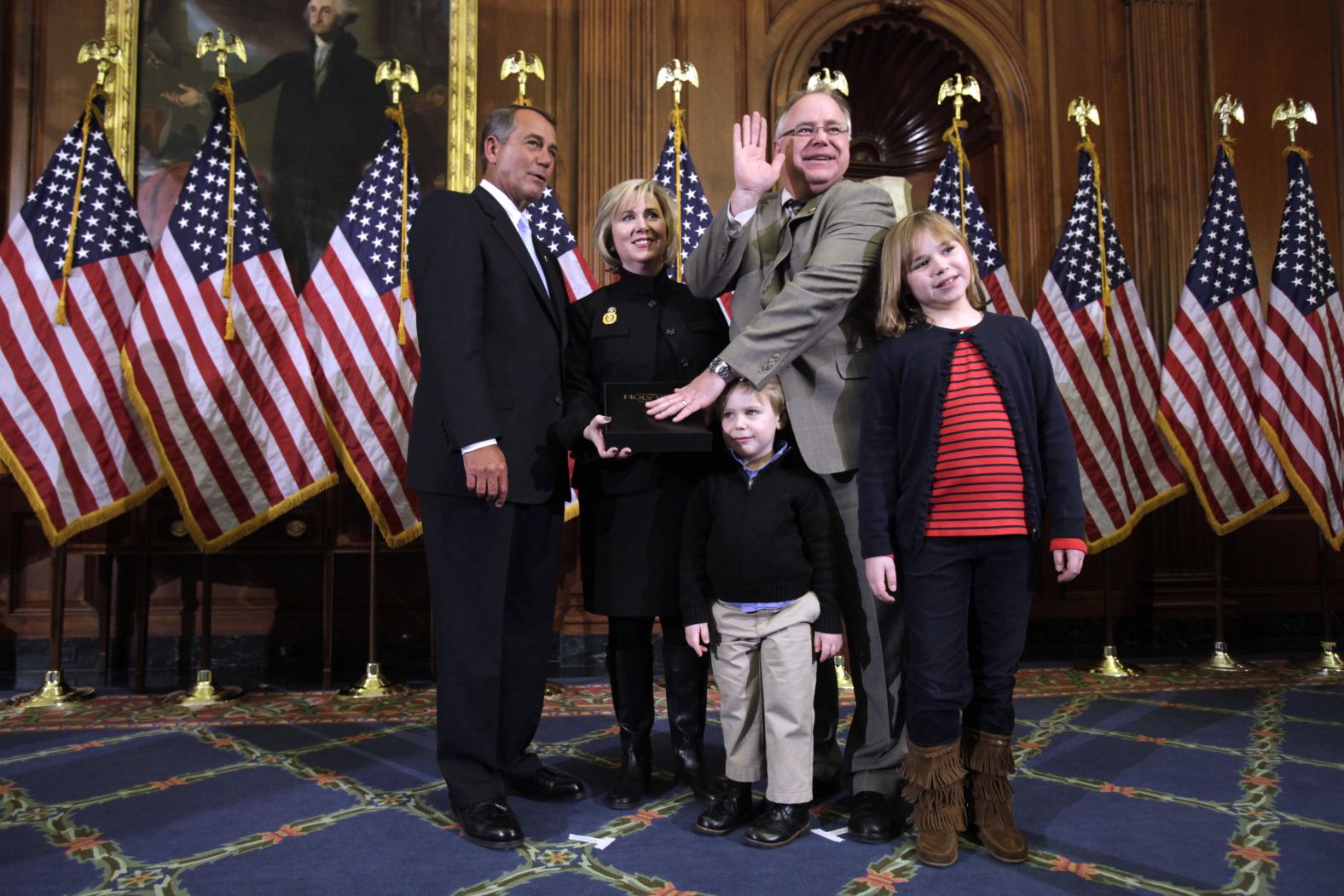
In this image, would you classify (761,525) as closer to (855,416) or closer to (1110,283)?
(855,416)

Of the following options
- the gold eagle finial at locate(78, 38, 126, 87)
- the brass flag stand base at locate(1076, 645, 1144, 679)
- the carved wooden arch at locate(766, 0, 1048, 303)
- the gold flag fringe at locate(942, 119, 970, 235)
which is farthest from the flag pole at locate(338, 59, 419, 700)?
the brass flag stand base at locate(1076, 645, 1144, 679)

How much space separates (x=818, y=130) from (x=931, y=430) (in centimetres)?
98

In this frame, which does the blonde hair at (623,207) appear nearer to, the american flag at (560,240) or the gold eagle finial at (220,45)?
the american flag at (560,240)

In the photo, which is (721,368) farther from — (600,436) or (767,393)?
(600,436)

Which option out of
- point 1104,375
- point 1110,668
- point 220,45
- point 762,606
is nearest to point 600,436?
point 762,606

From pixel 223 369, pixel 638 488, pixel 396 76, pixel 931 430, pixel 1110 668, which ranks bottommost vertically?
pixel 1110 668

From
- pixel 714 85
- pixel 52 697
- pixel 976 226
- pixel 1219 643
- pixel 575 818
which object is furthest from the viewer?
pixel 714 85

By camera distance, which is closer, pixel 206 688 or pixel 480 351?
pixel 480 351

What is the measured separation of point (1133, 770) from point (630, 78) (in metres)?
4.91

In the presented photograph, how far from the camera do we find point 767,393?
Answer: 2568 millimetres

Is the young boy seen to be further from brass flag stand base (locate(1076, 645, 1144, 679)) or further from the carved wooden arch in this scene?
the carved wooden arch

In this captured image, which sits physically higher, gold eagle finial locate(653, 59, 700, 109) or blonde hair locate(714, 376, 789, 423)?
gold eagle finial locate(653, 59, 700, 109)

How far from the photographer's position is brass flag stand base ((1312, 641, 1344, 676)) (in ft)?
17.0

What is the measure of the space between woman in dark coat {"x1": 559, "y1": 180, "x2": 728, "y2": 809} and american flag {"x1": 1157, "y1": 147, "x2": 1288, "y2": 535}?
3.87 metres
